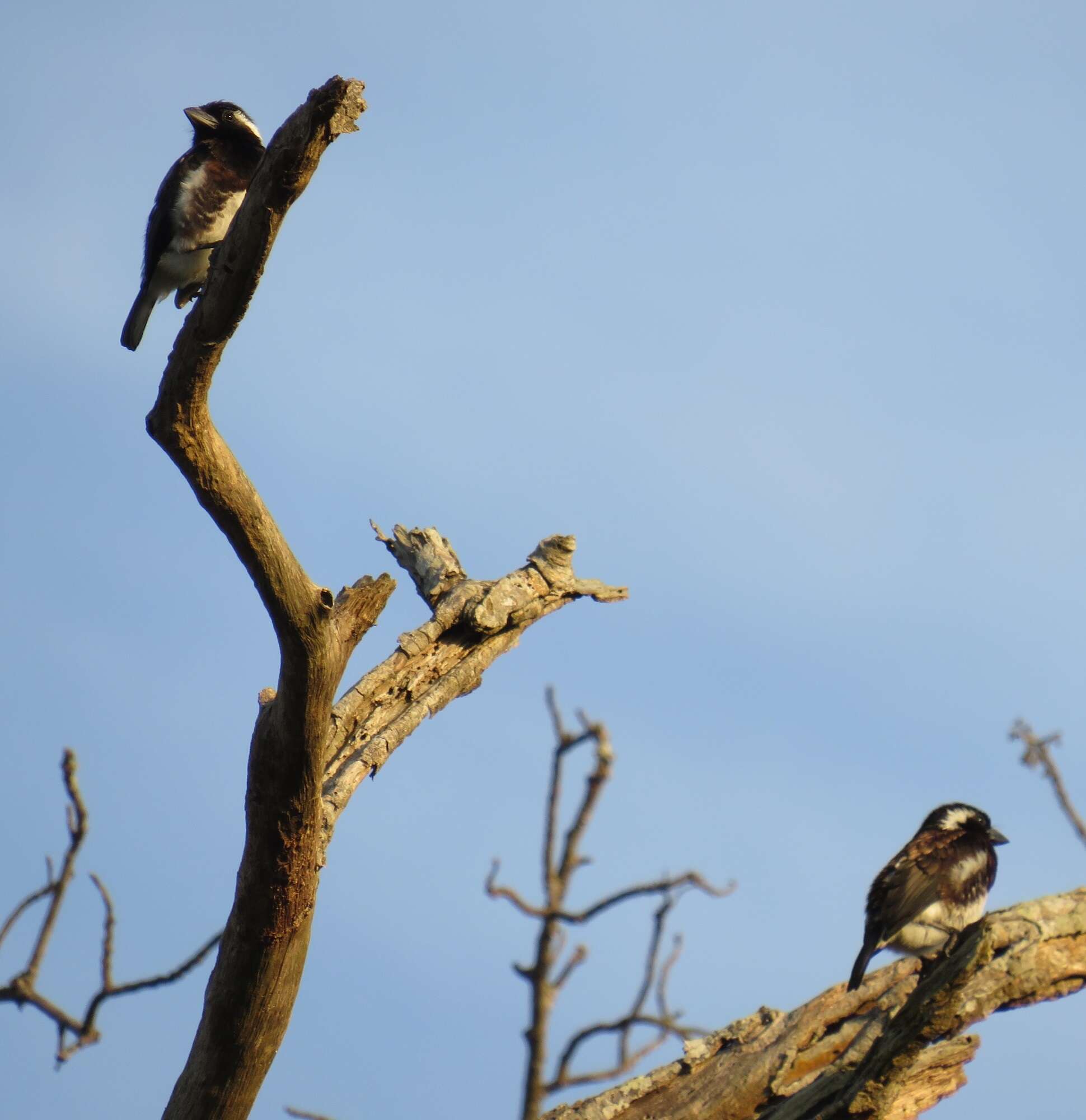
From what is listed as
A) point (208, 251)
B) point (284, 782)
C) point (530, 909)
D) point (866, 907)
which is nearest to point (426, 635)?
point (530, 909)

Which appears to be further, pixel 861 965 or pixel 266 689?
pixel 861 965

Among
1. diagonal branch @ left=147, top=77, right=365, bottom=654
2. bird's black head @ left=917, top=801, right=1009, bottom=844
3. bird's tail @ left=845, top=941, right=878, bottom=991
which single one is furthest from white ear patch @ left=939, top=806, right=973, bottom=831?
diagonal branch @ left=147, top=77, right=365, bottom=654

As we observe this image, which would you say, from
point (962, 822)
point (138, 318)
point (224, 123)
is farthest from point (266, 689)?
point (962, 822)

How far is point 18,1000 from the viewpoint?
267 inches

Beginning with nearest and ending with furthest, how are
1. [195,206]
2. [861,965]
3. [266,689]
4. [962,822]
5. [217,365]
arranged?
[217,365] → [266,689] → [861,965] → [195,206] → [962,822]

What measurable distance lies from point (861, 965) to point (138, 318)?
577 centimetres

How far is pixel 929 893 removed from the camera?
7.66 meters

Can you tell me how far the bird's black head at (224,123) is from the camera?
7.80m

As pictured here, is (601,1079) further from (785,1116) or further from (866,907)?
(866,907)

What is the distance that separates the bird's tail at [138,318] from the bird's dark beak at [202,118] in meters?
1.12

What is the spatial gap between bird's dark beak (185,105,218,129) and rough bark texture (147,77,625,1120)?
165 inches

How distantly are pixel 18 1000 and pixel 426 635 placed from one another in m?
3.11

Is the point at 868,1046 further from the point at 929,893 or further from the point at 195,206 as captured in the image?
the point at 195,206

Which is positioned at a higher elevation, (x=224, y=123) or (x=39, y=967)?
(x=224, y=123)
